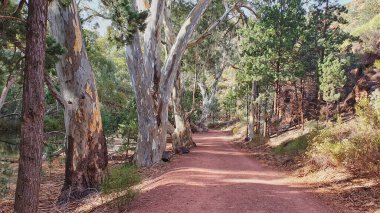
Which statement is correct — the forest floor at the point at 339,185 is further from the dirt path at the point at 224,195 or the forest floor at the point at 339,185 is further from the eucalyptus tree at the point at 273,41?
the eucalyptus tree at the point at 273,41

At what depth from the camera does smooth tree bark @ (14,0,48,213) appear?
4879 millimetres

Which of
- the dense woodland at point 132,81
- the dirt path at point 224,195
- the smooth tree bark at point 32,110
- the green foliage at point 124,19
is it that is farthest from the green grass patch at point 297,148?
the smooth tree bark at point 32,110

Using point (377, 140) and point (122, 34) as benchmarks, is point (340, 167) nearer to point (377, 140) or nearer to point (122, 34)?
point (377, 140)

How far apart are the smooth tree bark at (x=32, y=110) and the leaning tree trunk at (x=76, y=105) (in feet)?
13.3

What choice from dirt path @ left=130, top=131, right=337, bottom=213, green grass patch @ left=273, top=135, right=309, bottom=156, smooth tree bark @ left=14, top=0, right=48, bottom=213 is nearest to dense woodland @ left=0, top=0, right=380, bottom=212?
smooth tree bark @ left=14, top=0, right=48, bottom=213

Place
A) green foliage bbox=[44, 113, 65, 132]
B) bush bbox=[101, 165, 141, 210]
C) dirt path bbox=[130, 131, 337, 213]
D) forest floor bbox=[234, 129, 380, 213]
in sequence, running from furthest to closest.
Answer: green foliage bbox=[44, 113, 65, 132]
forest floor bbox=[234, 129, 380, 213]
bush bbox=[101, 165, 141, 210]
dirt path bbox=[130, 131, 337, 213]

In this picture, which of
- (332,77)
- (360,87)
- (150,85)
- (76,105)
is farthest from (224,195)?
(360,87)

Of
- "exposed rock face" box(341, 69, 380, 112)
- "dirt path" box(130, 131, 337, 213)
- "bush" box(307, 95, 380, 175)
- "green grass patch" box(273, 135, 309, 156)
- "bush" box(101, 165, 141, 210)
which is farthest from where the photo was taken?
"exposed rock face" box(341, 69, 380, 112)

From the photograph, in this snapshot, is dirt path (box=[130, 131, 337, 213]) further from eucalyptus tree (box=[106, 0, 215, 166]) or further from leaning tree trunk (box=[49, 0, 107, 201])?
eucalyptus tree (box=[106, 0, 215, 166])

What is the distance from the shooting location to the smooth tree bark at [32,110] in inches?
192

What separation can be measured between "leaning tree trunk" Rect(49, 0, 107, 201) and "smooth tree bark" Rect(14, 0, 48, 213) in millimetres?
4056

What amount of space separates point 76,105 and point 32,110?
419 centimetres

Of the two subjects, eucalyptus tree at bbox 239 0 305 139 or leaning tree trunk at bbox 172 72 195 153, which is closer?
leaning tree trunk at bbox 172 72 195 153

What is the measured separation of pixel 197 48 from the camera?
2805 centimetres
